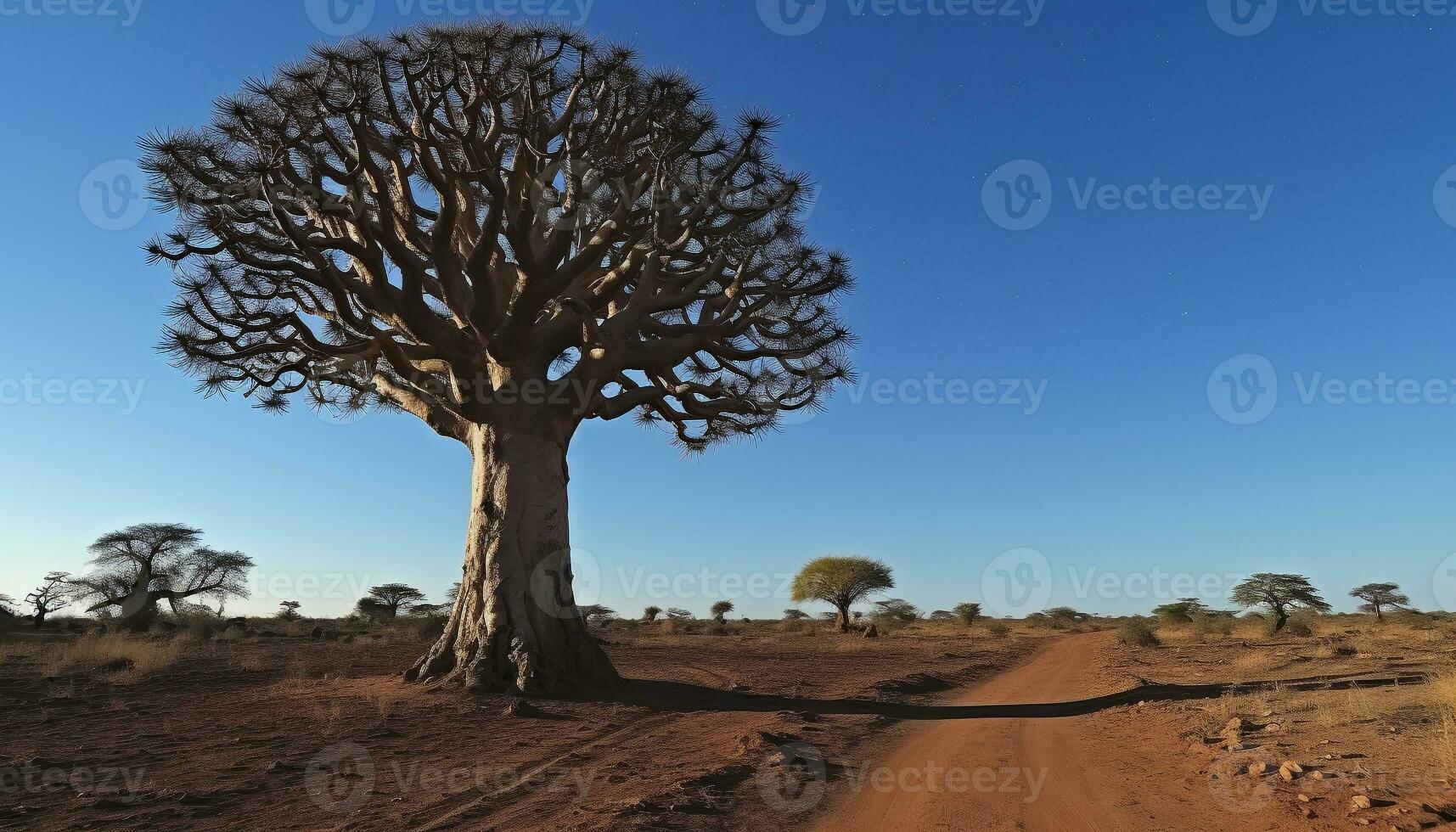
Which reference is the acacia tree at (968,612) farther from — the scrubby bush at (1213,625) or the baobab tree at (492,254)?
the baobab tree at (492,254)

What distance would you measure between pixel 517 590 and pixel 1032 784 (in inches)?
266

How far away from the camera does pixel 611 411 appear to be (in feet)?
40.9

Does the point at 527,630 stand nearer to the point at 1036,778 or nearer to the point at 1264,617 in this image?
the point at 1036,778

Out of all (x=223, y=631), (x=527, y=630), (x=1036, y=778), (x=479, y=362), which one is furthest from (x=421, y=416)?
(x=223, y=631)

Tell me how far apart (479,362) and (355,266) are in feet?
8.70

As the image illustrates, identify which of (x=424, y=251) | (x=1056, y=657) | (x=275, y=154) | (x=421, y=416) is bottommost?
(x=1056, y=657)

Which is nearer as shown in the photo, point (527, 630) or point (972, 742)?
point (972, 742)

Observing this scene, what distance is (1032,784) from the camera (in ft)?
20.1

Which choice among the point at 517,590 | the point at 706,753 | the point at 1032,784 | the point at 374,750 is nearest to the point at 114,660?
the point at 517,590

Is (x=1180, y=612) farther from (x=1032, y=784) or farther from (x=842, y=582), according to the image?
(x=1032, y=784)

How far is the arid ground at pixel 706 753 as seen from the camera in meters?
5.07

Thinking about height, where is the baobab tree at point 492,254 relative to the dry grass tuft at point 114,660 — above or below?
above

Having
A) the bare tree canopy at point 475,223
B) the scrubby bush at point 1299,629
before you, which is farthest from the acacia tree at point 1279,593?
the bare tree canopy at point 475,223

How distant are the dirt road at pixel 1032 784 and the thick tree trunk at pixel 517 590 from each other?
467 cm
